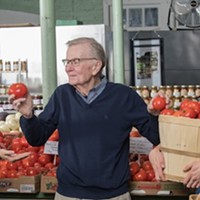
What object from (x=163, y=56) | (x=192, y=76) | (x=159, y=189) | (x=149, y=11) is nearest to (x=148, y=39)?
(x=163, y=56)

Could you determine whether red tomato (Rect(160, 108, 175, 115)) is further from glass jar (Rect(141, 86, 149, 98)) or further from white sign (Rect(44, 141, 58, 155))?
glass jar (Rect(141, 86, 149, 98))

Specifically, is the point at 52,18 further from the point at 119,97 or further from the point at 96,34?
the point at 96,34

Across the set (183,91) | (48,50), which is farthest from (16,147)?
(183,91)

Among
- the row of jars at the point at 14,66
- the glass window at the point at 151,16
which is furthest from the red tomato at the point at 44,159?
the glass window at the point at 151,16

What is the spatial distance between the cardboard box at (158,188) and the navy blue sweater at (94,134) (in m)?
0.39

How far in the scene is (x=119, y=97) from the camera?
256cm

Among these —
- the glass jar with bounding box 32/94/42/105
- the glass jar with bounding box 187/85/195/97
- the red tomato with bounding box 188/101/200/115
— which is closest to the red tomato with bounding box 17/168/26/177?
the red tomato with bounding box 188/101/200/115

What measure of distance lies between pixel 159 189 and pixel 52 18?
1701 millimetres

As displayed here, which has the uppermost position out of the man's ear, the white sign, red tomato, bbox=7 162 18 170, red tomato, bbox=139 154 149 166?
the man's ear

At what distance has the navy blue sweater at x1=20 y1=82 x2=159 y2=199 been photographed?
2467 mm

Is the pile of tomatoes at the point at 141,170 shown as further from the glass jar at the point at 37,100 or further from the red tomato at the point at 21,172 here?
the glass jar at the point at 37,100

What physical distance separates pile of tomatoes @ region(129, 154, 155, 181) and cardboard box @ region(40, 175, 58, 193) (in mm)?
467

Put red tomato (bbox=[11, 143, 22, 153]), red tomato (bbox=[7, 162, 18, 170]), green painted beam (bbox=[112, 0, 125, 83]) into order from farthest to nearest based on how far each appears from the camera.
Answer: green painted beam (bbox=[112, 0, 125, 83]) → red tomato (bbox=[11, 143, 22, 153]) → red tomato (bbox=[7, 162, 18, 170])

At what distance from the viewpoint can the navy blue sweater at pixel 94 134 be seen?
247cm
